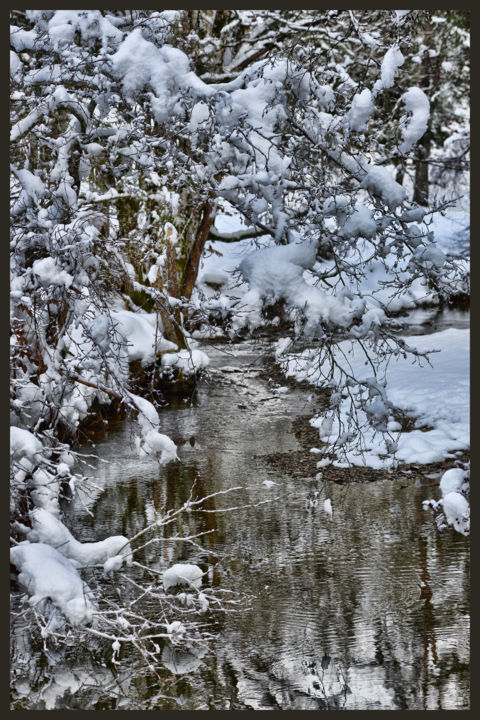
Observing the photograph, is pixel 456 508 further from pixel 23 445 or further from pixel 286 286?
pixel 23 445

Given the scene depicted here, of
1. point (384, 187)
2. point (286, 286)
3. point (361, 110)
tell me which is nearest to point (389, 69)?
point (361, 110)

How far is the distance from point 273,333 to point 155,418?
1432cm

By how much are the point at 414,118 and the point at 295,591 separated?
149 inches

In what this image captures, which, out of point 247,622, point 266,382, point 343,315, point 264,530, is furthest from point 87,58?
point 266,382

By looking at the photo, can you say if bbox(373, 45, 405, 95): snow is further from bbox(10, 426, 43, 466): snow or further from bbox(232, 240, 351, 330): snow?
bbox(10, 426, 43, 466): snow

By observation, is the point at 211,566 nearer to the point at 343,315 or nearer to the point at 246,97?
the point at 343,315

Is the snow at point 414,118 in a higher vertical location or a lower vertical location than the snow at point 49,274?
higher

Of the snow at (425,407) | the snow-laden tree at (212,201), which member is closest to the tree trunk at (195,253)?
the snow at (425,407)

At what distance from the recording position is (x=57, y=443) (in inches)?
208

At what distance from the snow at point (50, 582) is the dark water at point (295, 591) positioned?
23.6 inches

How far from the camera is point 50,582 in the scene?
180 inches

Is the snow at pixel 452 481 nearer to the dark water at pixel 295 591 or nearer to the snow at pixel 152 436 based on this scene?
the dark water at pixel 295 591

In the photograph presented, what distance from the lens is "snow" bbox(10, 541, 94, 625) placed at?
15.0 ft

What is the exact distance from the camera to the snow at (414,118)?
16.1 feet
